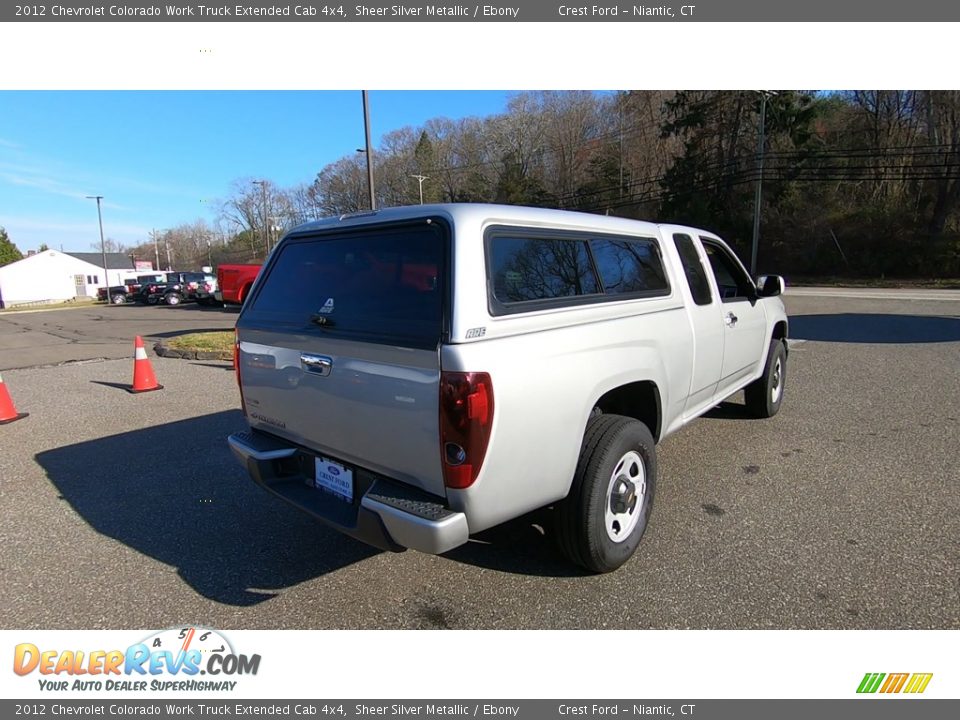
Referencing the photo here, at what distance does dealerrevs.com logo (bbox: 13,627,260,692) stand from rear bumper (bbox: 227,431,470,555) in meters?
0.71

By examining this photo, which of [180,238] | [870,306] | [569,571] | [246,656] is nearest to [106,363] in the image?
[246,656]

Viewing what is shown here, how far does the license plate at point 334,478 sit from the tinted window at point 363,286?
0.68 metres

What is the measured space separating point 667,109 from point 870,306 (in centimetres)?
3349

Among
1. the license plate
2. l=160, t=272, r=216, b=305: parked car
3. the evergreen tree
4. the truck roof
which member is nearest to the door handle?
the license plate

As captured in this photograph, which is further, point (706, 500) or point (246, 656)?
point (706, 500)

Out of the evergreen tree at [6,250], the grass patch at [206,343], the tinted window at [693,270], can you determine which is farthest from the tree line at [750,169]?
the evergreen tree at [6,250]

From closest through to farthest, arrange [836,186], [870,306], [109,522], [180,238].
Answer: [109,522] < [870,306] < [836,186] < [180,238]

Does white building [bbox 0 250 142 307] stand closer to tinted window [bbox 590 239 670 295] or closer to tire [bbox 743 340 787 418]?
tire [bbox 743 340 787 418]

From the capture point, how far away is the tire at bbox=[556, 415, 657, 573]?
269 cm

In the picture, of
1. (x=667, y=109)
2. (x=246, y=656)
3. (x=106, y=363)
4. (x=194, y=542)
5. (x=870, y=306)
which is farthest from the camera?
(x=667, y=109)

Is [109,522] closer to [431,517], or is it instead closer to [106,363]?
[431,517]

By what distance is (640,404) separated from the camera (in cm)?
339

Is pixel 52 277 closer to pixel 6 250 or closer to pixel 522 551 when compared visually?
pixel 6 250

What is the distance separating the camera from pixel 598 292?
3.02 m
